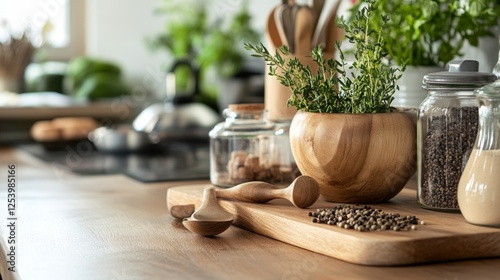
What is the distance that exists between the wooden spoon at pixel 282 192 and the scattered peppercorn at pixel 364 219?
5 centimetres

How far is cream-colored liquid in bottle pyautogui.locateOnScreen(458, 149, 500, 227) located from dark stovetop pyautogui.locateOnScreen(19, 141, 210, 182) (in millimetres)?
853

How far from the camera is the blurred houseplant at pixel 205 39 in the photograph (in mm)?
3266

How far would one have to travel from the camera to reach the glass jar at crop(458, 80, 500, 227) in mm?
905

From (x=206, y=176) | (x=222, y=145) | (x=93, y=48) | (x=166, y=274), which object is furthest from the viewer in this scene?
(x=93, y=48)

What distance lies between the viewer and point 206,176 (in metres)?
1.72

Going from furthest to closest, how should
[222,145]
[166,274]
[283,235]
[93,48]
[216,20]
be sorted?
[93,48]
[216,20]
[222,145]
[283,235]
[166,274]

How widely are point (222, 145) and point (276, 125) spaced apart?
0.33 ft

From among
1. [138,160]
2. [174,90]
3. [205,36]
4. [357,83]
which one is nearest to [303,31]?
[357,83]

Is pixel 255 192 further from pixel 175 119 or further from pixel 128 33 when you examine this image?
pixel 128 33

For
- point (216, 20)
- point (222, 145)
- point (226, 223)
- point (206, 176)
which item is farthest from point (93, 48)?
point (226, 223)

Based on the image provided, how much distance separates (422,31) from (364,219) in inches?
22.1

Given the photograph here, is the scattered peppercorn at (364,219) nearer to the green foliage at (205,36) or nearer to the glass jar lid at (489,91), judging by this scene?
the glass jar lid at (489,91)

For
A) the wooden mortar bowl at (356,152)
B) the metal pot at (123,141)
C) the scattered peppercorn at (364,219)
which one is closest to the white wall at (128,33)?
the metal pot at (123,141)

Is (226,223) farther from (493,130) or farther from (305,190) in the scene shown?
(493,130)
